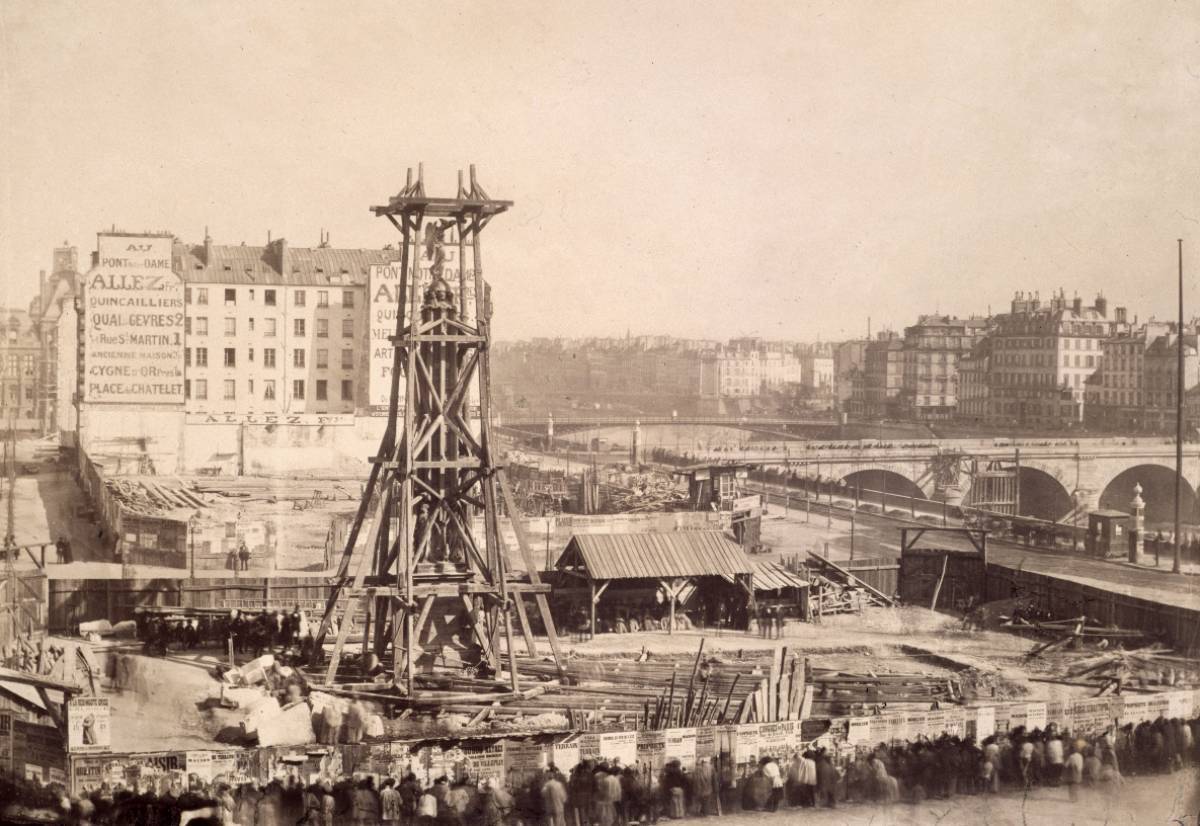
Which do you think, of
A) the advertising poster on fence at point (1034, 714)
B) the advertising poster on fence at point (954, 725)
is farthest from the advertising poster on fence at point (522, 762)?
the advertising poster on fence at point (1034, 714)

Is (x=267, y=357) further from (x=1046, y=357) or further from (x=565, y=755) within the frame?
(x=1046, y=357)

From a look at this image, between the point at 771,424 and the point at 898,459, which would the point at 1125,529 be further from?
the point at 771,424

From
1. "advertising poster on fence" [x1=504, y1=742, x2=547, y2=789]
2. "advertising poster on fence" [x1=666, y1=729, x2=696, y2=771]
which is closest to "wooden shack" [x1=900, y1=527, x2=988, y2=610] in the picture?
"advertising poster on fence" [x1=666, y1=729, x2=696, y2=771]

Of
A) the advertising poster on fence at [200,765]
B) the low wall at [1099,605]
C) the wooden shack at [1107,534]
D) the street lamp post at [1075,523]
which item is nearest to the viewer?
the advertising poster on fence at [200,765]

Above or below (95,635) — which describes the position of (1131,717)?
below

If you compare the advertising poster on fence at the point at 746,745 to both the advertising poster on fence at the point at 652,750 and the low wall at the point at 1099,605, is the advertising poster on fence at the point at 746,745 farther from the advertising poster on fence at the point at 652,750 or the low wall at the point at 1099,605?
the low wall at the point at 1099,605

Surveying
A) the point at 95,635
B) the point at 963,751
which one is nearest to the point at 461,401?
the point at 95,635

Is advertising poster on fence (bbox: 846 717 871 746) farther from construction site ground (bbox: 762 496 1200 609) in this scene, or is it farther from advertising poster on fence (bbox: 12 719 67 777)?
advertising poster on fence (bbox: 12 719 67 777)
